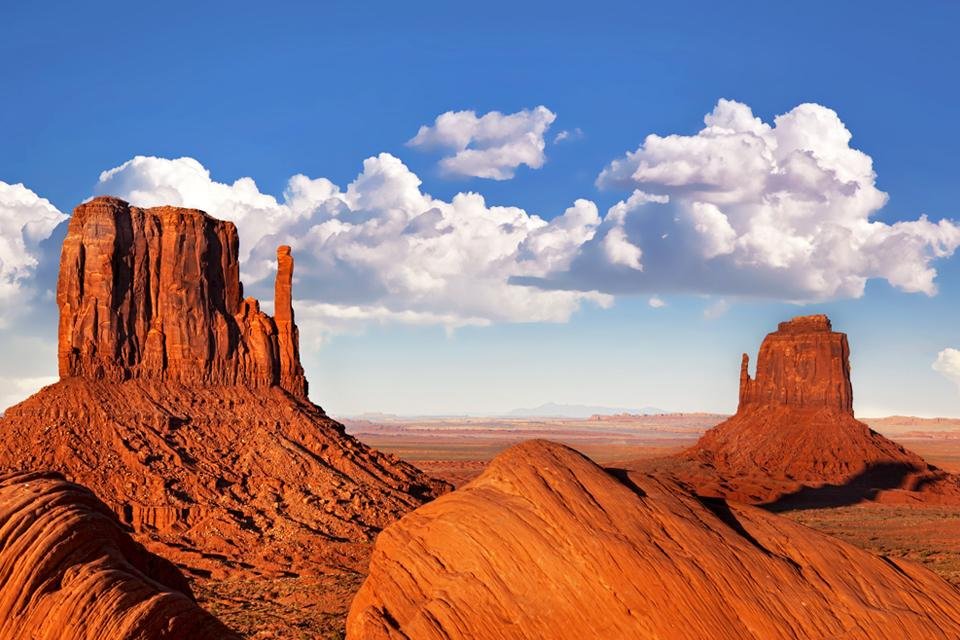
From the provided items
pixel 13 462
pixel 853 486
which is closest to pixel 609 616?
pixel 13 462

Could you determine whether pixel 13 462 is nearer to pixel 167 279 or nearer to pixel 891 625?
pixel 167 279

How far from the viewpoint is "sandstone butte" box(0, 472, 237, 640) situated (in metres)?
9.95

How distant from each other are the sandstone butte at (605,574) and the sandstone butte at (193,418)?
81.0 ft

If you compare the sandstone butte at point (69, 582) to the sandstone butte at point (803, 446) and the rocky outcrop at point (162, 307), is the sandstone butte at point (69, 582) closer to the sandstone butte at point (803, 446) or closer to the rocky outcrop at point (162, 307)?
the rocky outcrop at point (162, 307)

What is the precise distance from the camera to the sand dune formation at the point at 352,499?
1171 cm

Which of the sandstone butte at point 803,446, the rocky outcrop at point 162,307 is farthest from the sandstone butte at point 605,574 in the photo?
the sandstone butte at point 803,446

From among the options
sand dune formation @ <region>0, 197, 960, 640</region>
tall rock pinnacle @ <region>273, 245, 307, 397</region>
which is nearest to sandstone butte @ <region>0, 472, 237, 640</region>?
sand dune formation @ <region>0, 197, 960, 640</region>

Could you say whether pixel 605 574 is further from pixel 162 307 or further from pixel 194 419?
pixel 162 307

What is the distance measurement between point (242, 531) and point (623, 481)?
2817 centimetres

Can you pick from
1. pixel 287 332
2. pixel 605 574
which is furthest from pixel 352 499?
pixel 605 574

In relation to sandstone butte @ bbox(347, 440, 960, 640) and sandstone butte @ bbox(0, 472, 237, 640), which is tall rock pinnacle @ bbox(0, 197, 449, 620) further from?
sandstone butte @ bbox(0, 472, 237, 640)

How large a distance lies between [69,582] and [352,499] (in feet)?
113

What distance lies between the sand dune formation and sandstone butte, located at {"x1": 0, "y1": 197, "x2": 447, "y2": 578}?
0.39 feet

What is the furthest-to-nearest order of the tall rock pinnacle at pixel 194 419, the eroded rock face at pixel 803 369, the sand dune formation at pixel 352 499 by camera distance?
the eroded rock face at pixel 803 369 < the tall rock pinnacle at pixel 194 419 < the sand dune formation at pixel 352 499
